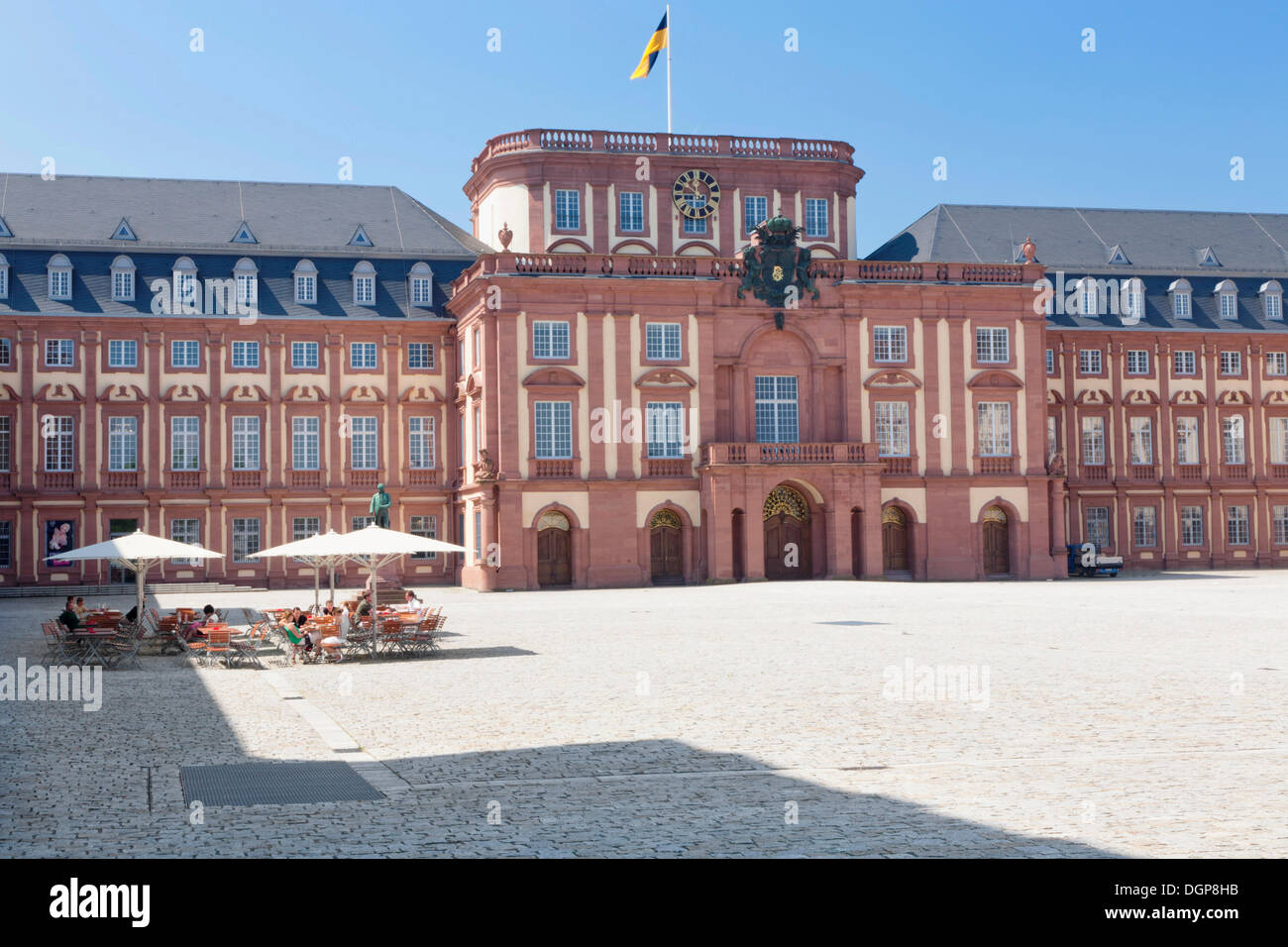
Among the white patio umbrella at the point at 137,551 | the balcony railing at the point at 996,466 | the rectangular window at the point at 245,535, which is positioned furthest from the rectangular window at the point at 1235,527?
the white patio umbrella at the point at 137,551

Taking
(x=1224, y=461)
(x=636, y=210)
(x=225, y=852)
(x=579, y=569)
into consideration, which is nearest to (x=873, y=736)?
(x=225, y=852)

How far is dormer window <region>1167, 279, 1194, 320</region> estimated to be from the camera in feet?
224

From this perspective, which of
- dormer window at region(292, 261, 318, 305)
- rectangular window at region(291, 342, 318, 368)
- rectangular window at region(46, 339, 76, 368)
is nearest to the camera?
rectangular window at region(46, 339, 76, 368)

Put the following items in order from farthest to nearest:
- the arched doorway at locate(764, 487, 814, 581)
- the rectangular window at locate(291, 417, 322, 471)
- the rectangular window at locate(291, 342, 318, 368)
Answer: the rectangular window at locate(291, 342, 318, 368) → the rectangular window at locate(291, 417, 322, 471) → the arched doorway at locate(764, 487, 814, 581)

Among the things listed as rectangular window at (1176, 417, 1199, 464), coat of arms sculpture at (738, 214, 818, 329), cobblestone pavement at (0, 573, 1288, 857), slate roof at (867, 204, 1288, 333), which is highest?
slate roof at (867, 204, 1288, 333)

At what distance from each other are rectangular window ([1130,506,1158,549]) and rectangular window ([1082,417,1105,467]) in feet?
10.0

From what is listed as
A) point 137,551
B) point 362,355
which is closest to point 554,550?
point 362,355

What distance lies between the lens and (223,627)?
24.6m

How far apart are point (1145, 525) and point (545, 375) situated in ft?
103

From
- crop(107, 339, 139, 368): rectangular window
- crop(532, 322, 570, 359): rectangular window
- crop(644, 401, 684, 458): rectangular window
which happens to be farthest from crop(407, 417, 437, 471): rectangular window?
crop(107, 339, 139, 368): rectangular window

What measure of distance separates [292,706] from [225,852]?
936 centimetres

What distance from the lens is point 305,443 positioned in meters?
60.1

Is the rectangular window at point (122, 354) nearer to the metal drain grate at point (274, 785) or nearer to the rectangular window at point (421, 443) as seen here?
the rectangular window at point (421, 443)

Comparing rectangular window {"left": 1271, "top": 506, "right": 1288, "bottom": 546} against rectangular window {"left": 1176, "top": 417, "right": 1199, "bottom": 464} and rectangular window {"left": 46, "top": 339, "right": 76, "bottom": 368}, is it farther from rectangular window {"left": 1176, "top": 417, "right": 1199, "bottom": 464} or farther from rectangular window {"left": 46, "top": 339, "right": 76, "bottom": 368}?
rectangular window {"left": 46, "top": 339, "right": 76, "bottom": 368}
